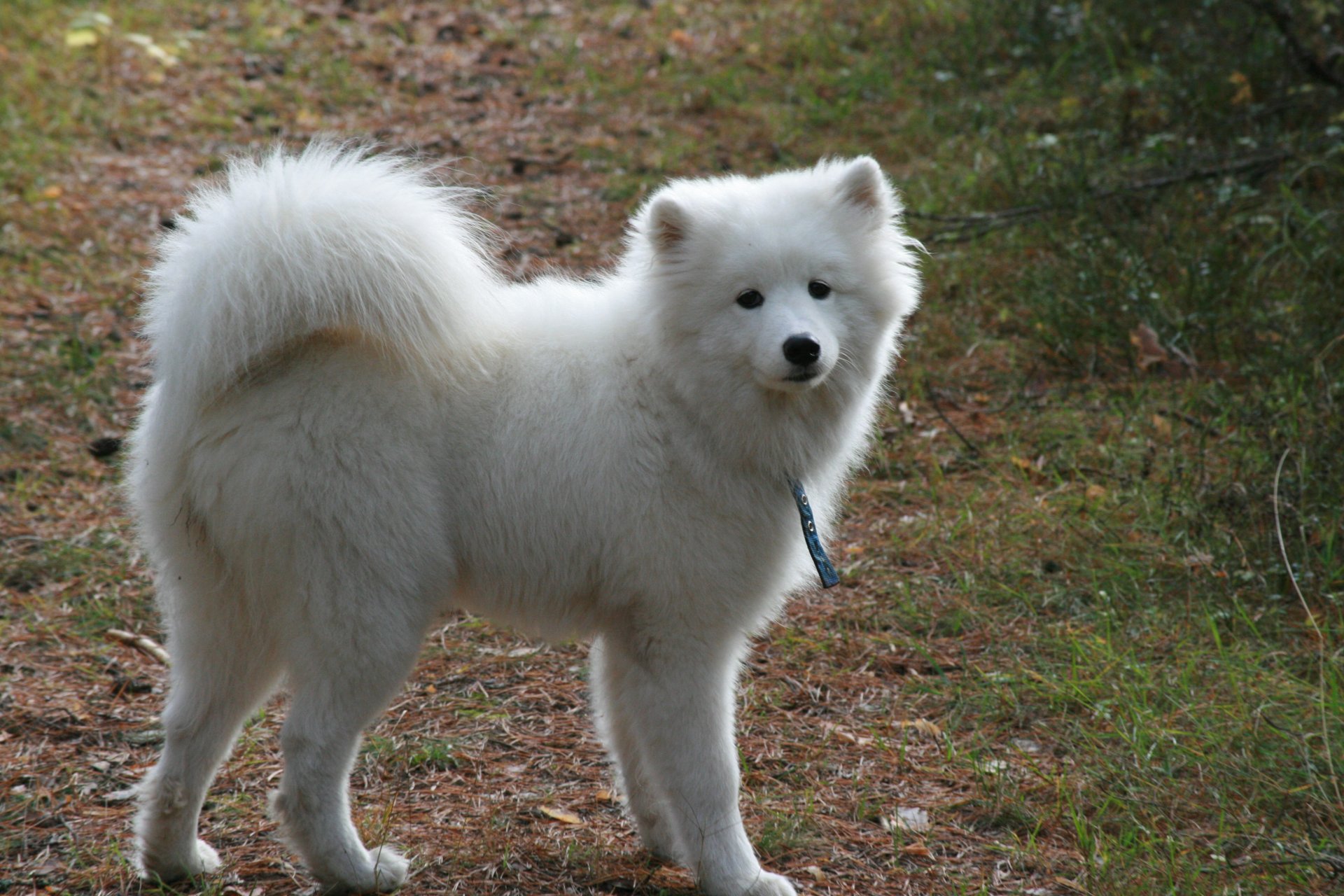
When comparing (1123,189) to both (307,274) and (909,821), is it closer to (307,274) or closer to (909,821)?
(909,821)

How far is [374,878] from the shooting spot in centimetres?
287

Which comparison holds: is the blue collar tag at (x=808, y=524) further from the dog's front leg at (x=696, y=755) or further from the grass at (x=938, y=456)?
the grass at (x=938, y=456)

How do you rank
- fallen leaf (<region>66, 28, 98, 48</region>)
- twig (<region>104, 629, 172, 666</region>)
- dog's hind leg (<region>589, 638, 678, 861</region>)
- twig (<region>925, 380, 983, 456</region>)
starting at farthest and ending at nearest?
fallen leaf (<region>66, 28, 98, 48</region>) < twig (<region>925, 380, 983, 456</region>) < twig (<region>104, 629, 172, 666</region>) < dog's hind leg (<region>589, 638, 678, 861</region>)

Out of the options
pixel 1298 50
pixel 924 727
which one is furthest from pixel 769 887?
pixel 1298 50

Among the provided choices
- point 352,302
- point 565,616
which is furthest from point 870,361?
point 352,302

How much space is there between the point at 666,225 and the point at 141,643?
246cm

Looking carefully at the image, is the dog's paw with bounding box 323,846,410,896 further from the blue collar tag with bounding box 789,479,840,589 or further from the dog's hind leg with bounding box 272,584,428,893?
the blue collar tag with bounding box 789,479,840,589

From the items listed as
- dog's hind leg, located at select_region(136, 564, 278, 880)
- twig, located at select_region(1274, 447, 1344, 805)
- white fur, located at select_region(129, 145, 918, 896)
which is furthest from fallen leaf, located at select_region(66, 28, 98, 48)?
twig, located at select_region(1274, 447, 1344, 805)

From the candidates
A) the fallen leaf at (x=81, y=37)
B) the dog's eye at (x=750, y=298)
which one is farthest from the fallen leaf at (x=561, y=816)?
the fallen leaf at (x=81, y=37)

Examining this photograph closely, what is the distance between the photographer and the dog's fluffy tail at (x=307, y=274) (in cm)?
272

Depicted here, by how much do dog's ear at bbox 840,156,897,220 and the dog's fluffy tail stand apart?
96 centimetres

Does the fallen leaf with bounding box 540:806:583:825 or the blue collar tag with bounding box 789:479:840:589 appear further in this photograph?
the fallen leaf with bounding box 540:806:583:825

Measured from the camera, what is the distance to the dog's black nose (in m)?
2.75

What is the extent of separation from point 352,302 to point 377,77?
7191 millimetres
